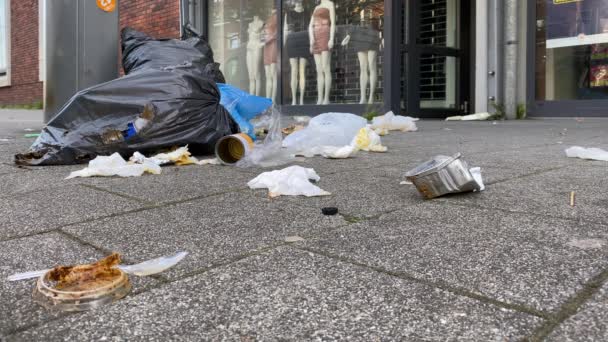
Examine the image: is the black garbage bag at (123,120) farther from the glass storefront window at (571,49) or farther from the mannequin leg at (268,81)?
the mannequin leg at (268,81)

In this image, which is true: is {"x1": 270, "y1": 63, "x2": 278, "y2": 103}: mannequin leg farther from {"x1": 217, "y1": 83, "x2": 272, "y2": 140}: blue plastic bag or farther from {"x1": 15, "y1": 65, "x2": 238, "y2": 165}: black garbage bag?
{"x1": 15, "y1": 65, "x2": 238, "y2": 165}: black garbage bag

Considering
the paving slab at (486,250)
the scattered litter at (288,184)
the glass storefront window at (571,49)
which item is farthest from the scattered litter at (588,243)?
the glass storefront window at (571,49)

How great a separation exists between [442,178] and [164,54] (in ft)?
8.47

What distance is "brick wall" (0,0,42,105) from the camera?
15523mm

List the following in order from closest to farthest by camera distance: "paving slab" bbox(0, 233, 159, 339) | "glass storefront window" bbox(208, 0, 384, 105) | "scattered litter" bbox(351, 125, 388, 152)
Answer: "paving slab" bbox(0, 233, 159, 339)
"scattered litter" bbox(351, 125, 388, 152)
"glass storefront window" bbox(208, 0, 384, 105)

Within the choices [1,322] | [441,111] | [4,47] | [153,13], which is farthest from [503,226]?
[4,47]

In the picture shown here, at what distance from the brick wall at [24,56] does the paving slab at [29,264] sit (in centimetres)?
1528

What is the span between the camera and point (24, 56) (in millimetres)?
16062

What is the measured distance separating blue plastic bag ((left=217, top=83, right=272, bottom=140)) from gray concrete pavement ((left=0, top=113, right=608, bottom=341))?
1252 millimetres

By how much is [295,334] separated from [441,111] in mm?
8047

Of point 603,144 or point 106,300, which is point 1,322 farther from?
point 603,144

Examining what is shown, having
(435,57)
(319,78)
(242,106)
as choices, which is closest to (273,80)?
(319,78)

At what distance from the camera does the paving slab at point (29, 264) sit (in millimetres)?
1095

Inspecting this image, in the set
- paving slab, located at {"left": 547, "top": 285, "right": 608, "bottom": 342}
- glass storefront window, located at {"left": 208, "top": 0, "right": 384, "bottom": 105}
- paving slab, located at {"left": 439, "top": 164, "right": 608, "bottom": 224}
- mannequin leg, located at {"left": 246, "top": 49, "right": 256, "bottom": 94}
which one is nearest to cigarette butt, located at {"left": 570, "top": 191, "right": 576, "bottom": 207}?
paving slab, located at {"left": 439, "top": 164, "right": 608, "bottom": 224}
